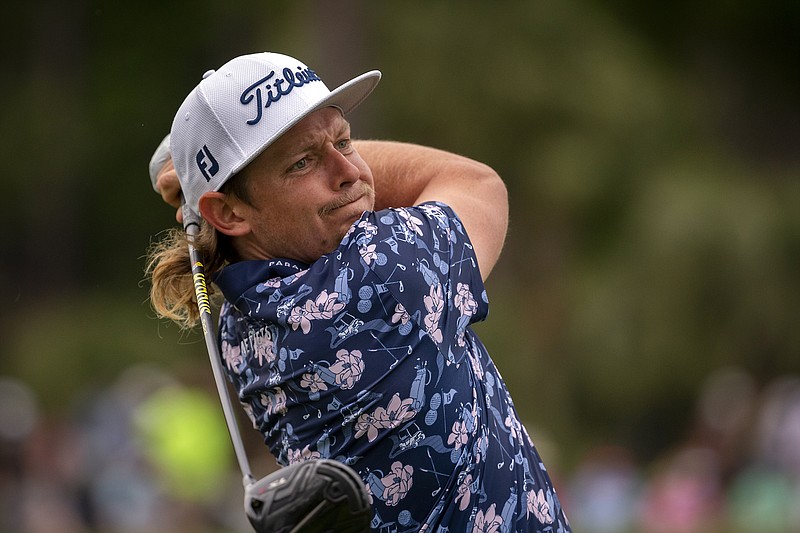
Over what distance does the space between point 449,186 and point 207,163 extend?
0.67 m

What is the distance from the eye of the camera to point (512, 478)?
3.15 m

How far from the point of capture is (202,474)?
1225 cm

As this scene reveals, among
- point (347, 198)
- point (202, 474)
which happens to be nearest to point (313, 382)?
point (347, 198)

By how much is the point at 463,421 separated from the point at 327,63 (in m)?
11.0

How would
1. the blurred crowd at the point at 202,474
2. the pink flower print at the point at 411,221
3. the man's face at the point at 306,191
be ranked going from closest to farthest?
the pink flower print at the point at 411,221
the man's face at the point at 306,191
the blurred crowd at the point at 202,474

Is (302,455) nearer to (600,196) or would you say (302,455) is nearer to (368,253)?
(368,253)

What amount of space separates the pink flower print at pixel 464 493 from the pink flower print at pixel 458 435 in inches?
3.3

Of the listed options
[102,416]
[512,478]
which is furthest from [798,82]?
[512,478]

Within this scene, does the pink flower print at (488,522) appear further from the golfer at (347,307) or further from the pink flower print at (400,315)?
the pink flower print at (400,315)

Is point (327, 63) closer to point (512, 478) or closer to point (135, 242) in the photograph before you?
point (135, 242)

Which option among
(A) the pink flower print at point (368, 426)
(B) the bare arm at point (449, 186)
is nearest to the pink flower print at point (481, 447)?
(A) the pink flower print at point (368, 426)

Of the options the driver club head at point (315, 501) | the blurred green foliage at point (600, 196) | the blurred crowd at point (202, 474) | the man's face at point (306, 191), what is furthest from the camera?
the blurred green foliage at point (600, 196)

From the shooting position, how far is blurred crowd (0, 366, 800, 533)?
11312mm

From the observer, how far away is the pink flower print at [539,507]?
3.18 meters
